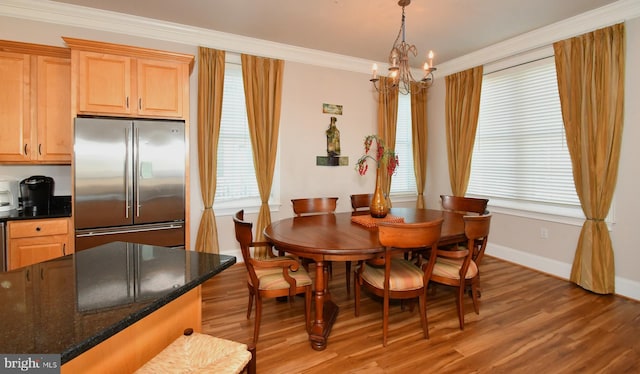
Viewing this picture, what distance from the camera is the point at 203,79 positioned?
12.4 feet

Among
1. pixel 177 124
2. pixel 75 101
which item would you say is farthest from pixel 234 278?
pixel 75 101

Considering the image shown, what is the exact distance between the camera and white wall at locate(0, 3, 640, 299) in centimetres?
312

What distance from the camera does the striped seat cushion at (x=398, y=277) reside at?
2330 mm

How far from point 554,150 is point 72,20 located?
5.56 meters

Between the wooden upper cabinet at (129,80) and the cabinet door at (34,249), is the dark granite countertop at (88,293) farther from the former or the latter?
the wooden upper cabinet at (129,80)

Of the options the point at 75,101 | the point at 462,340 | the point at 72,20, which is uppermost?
the point at 72,20

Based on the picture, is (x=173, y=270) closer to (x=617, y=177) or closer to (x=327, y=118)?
(x=327, y=118)

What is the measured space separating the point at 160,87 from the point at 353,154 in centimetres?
279

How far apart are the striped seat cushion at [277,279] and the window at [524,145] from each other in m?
3.24

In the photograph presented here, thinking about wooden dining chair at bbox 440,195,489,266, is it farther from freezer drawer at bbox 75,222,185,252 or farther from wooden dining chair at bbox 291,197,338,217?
freezer drawer at bbox 75,222,185,252

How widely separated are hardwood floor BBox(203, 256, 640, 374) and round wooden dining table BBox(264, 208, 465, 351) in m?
0.15

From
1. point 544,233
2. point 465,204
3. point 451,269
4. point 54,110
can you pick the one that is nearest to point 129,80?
point 54,110

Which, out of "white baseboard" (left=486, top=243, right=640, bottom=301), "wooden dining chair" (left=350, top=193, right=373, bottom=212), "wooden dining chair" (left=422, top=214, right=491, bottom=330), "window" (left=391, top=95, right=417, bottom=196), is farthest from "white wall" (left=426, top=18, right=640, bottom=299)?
"wooden dining chair" (left=350, top=193, right=373, bottom=212)

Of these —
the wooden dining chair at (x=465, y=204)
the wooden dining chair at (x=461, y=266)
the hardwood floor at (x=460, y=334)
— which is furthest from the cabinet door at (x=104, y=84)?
the wooden dining chair at (x=465, y=204)
